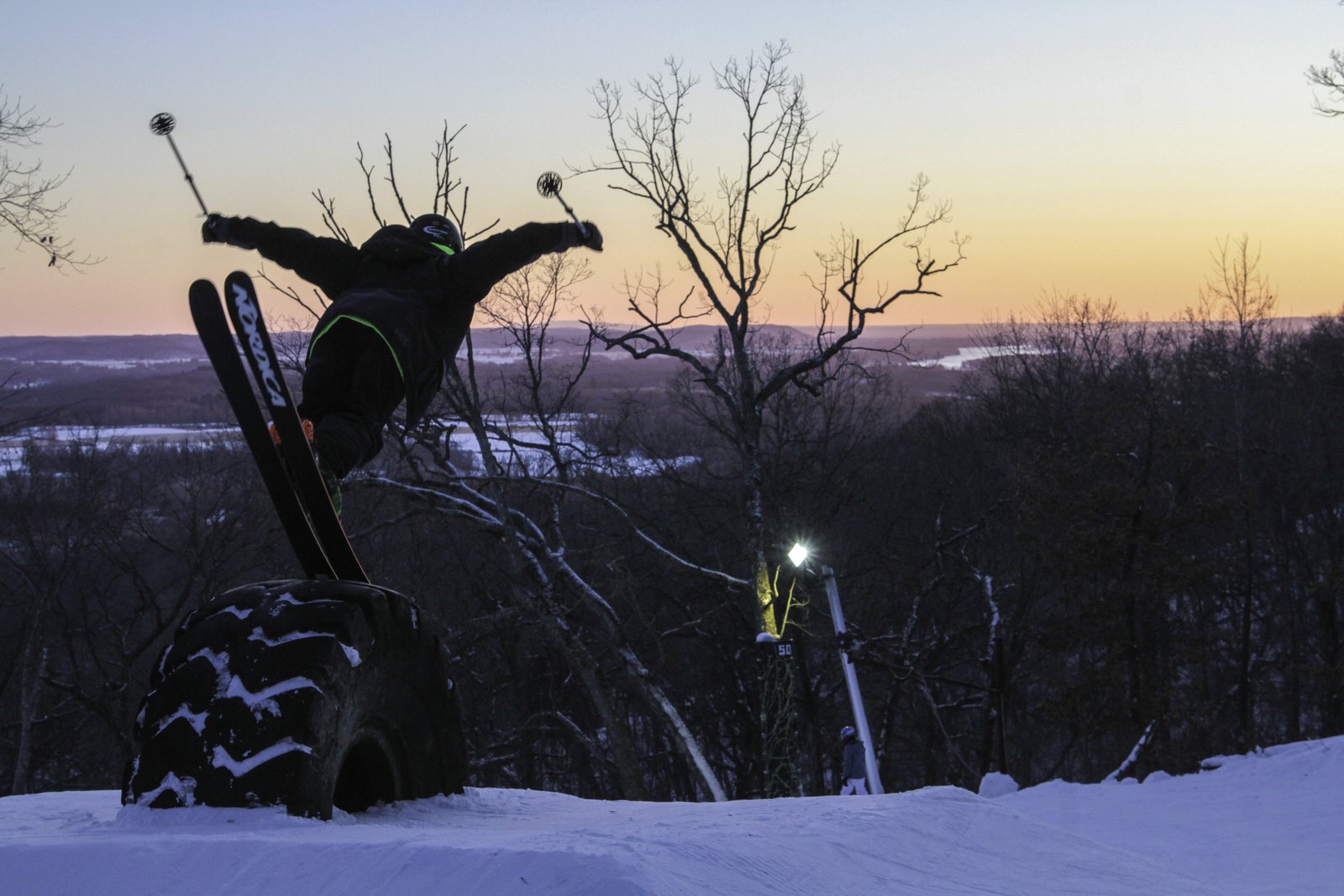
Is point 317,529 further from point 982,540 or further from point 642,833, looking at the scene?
point 982,540

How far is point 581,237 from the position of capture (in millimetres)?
4473

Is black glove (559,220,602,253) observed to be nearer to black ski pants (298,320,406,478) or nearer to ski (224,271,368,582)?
black ski pants (298,320,406,478)

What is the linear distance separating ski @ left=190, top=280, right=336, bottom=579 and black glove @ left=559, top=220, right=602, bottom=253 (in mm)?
1272

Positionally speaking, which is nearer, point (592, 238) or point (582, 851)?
point (582, 851)

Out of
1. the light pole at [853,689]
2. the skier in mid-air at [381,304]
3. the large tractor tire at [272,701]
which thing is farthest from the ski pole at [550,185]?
the light pole at [853,689]

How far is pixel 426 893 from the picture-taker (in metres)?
2.24

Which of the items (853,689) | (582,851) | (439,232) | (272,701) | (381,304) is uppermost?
(439,232)

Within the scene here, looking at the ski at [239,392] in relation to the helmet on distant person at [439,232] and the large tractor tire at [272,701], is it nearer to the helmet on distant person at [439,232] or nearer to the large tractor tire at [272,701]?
the large tractor tire at [272,701]

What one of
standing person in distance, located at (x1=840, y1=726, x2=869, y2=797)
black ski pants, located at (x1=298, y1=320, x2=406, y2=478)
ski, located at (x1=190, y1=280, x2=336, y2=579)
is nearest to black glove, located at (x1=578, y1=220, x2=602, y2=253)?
black ski pants, located at (x1=298, y1=320, x2=406, y2=478)

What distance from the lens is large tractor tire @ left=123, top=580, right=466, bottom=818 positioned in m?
2.89

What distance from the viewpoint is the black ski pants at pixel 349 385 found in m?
4.23

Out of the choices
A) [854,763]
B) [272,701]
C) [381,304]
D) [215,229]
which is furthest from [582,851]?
[854,763]

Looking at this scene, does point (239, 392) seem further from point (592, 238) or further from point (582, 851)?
point (582, 851)

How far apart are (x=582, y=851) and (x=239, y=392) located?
1.97 m
